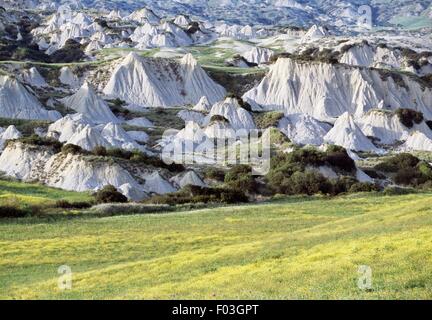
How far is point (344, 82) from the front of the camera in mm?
157750

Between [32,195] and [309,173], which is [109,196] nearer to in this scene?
[32,195]

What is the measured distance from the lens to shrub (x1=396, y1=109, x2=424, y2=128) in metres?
126

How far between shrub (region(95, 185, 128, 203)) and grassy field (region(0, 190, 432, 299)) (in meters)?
11.5

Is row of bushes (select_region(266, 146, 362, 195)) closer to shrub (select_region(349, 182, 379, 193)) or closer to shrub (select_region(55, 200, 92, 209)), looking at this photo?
shrub (select_region(349, 182, 379, 193))

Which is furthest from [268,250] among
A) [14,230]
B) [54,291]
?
[14,230]

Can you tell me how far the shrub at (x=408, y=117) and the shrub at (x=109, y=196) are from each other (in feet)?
248

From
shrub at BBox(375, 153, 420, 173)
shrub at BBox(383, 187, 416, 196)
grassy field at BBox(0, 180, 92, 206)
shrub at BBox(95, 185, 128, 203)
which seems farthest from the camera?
shrub at BBox(375, 153, 420, 173)

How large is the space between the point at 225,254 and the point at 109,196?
31.2 m

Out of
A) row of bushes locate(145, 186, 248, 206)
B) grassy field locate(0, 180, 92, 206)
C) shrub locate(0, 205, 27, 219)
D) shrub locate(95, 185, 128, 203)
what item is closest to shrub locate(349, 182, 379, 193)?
row of bushes locate(145, 186, 248, 206)

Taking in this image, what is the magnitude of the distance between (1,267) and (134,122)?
322 feet
